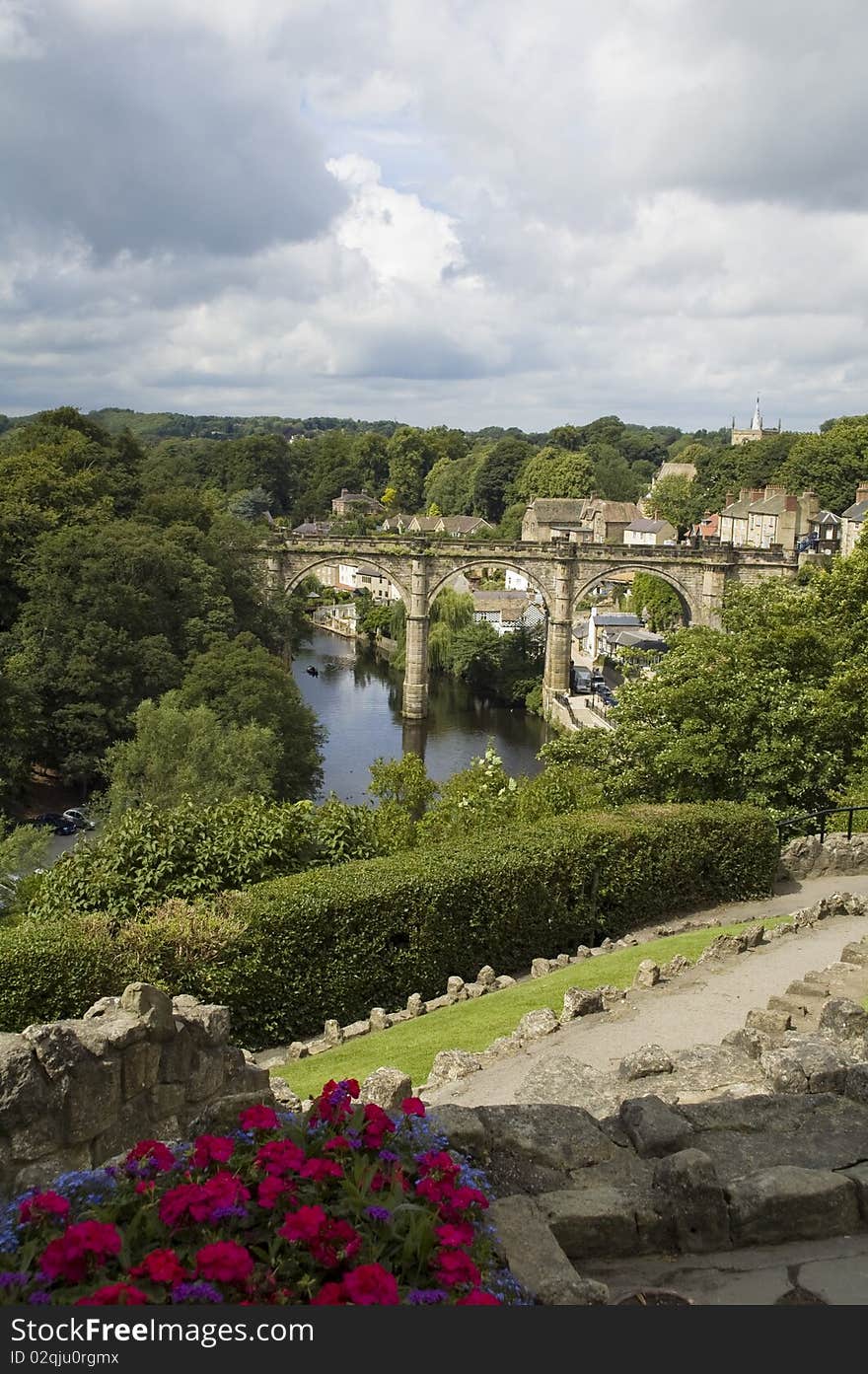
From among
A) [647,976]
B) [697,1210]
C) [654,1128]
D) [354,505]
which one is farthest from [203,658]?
[354,505]

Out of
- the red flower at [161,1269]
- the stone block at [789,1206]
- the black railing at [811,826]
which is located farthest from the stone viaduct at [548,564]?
the red flower at [161,1269]

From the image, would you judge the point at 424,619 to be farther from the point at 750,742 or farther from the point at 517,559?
the point at 750,742

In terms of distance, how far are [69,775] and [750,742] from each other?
2947cm

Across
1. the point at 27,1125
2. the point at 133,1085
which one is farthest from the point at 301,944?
the point at 27,1125

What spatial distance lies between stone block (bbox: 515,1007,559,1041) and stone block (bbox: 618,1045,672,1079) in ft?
8.04

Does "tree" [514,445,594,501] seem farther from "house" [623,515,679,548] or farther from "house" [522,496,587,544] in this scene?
"house" [623,515,679,548]

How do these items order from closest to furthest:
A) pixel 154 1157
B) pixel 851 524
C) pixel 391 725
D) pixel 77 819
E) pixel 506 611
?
1. pixel 154 1157
2. pixel 77 819
3. pixel 391 725
4. pixel 851 524
5. pixel 506 611

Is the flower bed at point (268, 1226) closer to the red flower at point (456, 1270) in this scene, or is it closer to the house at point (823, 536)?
the red flower at point (456, 1270)

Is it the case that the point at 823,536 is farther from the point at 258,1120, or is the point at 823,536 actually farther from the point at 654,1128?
the point at 258,1120

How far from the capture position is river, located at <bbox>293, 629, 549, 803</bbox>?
57469 millimetres

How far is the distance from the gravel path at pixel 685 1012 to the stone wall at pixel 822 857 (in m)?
3.93

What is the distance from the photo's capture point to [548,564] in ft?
243

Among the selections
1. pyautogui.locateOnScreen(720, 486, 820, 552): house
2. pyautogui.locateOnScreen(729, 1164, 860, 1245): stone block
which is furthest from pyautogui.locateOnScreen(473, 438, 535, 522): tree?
pyautogui.locateOnScreen(729, 1164, 860, 1245): stone block

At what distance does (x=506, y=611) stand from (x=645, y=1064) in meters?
80.4
